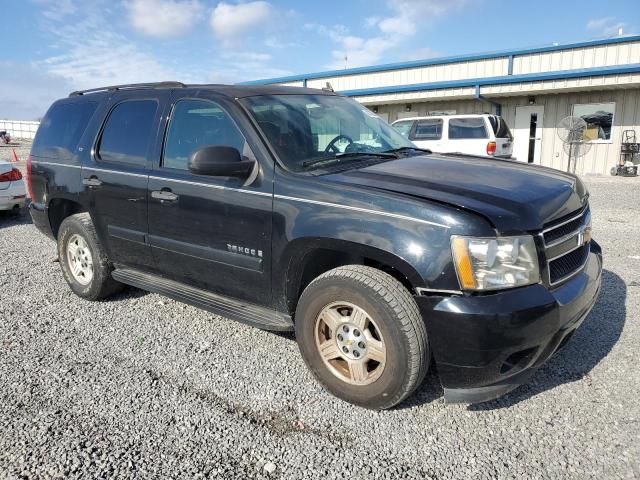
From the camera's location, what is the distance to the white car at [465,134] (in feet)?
45.4

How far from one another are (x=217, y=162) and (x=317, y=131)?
874 mm

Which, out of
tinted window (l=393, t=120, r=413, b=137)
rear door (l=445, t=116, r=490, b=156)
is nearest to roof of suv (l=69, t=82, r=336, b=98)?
rear door (l=445, t=116, r=490, b=156)

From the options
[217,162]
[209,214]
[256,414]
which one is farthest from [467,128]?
[256,414]

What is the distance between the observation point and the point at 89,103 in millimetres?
4816

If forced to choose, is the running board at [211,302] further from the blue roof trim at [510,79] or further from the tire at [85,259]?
the blue roof trim at [510,79]

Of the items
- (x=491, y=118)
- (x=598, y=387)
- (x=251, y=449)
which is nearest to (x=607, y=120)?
(x=491, y=118)

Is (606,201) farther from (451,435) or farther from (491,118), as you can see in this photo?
(451,435)

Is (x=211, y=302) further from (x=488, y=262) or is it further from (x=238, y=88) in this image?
(x=488, y=262)

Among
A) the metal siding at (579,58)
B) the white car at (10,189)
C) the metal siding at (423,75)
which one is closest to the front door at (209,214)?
the white car at (10,189)

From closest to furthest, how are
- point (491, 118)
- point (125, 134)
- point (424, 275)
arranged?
point (424, 275) < point (125, 134) < point (491, 118)

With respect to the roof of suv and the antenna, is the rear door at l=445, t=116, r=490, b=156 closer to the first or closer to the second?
the antenna

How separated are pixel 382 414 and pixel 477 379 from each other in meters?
0.62

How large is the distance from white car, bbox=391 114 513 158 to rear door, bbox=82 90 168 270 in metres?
10.7

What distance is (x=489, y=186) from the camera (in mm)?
2955
